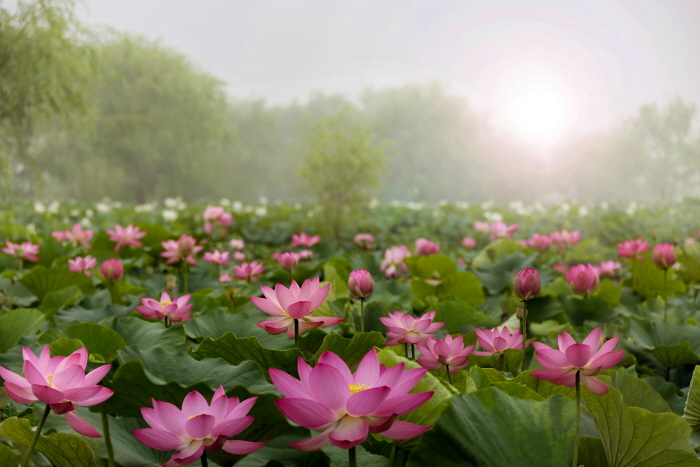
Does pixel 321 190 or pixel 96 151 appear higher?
pixel 96 151

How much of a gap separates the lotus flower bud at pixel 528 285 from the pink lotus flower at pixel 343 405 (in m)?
0.41

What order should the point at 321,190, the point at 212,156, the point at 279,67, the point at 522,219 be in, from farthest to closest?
the point at 279,67 < the point at 212,156 < the point at 522,219 < the point at 321,190

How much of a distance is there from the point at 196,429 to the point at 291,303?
28 centimetres

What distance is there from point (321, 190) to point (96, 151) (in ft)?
63.2

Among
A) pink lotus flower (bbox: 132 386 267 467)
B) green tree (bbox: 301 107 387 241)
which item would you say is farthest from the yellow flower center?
green tree (bbox: 301 107 387 241)

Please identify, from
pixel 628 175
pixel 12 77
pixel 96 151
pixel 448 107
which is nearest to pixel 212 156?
pixel 96 151

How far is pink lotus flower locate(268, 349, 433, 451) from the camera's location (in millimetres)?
474

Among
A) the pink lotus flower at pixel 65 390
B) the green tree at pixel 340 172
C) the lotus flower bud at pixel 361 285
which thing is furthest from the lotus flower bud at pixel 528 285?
the green tree at pixel 340 172

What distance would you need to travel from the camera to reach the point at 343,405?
0.50 metres

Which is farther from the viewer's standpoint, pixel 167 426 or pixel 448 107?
pixel 448 107

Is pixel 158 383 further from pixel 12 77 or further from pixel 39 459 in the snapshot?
pixel 12 77

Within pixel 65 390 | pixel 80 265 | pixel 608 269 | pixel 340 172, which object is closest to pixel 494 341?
pixel 65 390

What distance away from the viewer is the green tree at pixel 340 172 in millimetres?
6227

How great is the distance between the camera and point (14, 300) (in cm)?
173
